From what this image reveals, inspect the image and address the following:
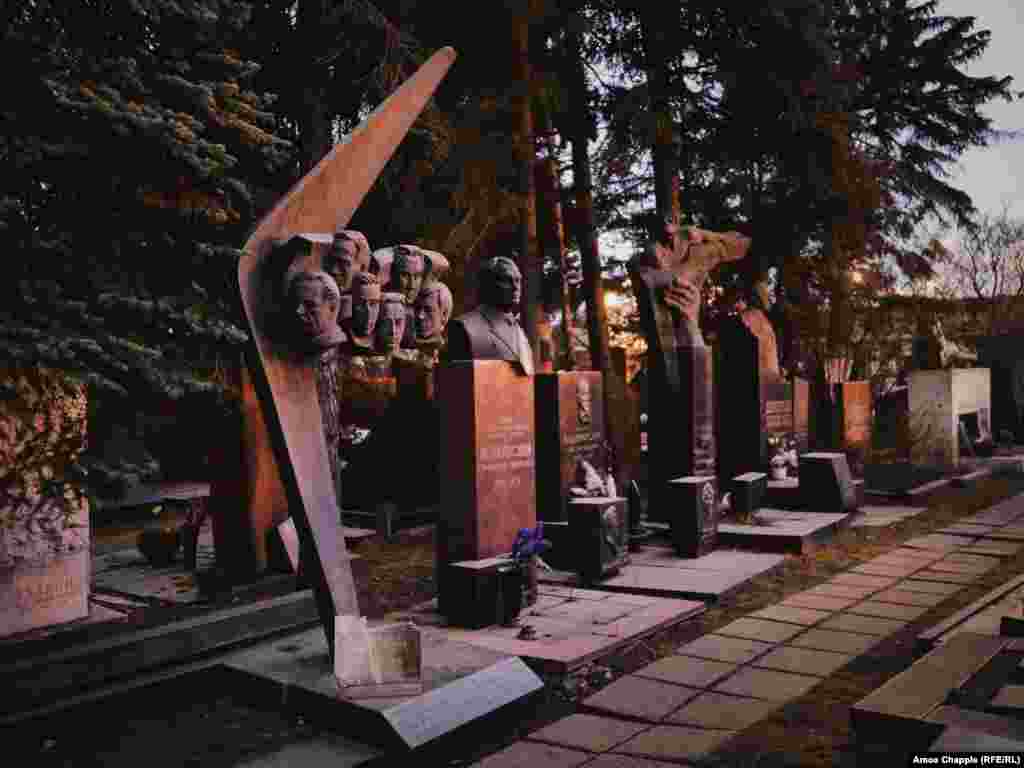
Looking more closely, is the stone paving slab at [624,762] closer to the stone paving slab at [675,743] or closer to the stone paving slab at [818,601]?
the stone paving slab at [675,743]

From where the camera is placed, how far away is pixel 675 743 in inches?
152

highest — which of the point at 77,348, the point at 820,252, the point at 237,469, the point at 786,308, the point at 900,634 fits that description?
the point at 820,252

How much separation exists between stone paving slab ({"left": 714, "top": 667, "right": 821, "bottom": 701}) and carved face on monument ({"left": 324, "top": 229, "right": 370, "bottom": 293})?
10.4ft

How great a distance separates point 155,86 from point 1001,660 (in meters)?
5.72

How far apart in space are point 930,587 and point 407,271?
5.22 m

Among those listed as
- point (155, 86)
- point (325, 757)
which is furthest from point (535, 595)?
point (155, 86)

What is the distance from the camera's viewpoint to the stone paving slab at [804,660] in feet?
16.0

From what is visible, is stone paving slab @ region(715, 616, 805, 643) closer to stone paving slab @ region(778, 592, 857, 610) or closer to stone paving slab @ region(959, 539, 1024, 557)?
stone paving slab @ region(778, 592, 857, 610)

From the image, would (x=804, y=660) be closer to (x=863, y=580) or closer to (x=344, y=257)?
(x=863, y=580)

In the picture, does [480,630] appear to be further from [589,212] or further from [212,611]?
[589,212]

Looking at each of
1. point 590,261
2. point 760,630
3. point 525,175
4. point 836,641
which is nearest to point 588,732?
point 760,630

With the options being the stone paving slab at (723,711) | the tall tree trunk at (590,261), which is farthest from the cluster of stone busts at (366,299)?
the tall tree trunk at (590,261)

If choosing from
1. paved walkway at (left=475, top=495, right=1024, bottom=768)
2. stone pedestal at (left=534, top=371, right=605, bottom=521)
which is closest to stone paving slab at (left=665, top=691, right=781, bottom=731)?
paved walkway at (left=475, top=495, right=1024, bottom=768)

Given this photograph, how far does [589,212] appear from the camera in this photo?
41.6 ft
